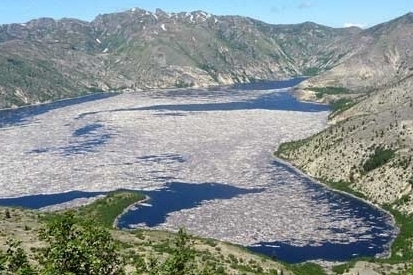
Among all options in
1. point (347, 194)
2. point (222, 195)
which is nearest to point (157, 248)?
point (222, 195)

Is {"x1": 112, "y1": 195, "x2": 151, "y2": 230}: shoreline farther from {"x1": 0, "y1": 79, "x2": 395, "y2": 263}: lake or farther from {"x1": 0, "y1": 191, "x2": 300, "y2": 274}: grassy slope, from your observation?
{"x1": 0, "y1": 191, "x2": 300, "y2": 274}: grassy slope

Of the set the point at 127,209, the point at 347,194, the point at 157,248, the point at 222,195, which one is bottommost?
the point at 127,209

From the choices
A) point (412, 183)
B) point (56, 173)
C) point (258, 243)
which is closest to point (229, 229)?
point (258, 243)

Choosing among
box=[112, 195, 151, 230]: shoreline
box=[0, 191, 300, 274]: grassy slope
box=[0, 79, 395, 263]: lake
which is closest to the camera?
box=[0, 191, 300, 274]: grassy slope

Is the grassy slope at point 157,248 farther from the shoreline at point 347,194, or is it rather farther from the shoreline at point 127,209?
the shoreline at point 347,194

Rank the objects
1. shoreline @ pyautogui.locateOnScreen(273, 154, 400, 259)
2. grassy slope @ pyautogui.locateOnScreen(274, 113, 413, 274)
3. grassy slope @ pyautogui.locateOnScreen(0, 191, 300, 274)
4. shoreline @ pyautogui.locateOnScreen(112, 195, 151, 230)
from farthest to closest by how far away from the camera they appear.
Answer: shoreline @ pyautogui.locateOnScreen(112, 195, 151, 230) → shoreline @ pyautogui.locateOnScreen(273, 154, 400, 259) → grassy slope @ pyautogui.locateOnScreen(274, 113, 413, 274) → grassy slope @ pyautogui.locateOnScreen(0, 191, 300, 274)

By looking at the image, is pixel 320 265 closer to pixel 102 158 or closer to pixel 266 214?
pixel 266 214

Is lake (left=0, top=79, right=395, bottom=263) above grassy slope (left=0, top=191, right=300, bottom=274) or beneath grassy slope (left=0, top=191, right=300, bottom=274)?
beneath

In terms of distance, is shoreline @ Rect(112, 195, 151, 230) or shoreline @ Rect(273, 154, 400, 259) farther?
shoreline @ Rect(112, 195, 151, 230)

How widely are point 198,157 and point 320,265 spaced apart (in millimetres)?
90591

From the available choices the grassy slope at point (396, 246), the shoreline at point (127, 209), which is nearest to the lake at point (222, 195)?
the shoreline at point (127, 209)

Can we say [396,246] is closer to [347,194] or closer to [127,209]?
[347,194]

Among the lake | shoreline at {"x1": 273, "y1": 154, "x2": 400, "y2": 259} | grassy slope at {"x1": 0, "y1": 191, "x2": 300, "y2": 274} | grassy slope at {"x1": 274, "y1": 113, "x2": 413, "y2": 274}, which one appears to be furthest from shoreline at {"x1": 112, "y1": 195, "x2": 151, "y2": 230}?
grassy slope at {"x1": 274, "y1": 113, "x2": 413, "y2": 274}

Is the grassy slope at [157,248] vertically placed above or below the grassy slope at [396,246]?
above
